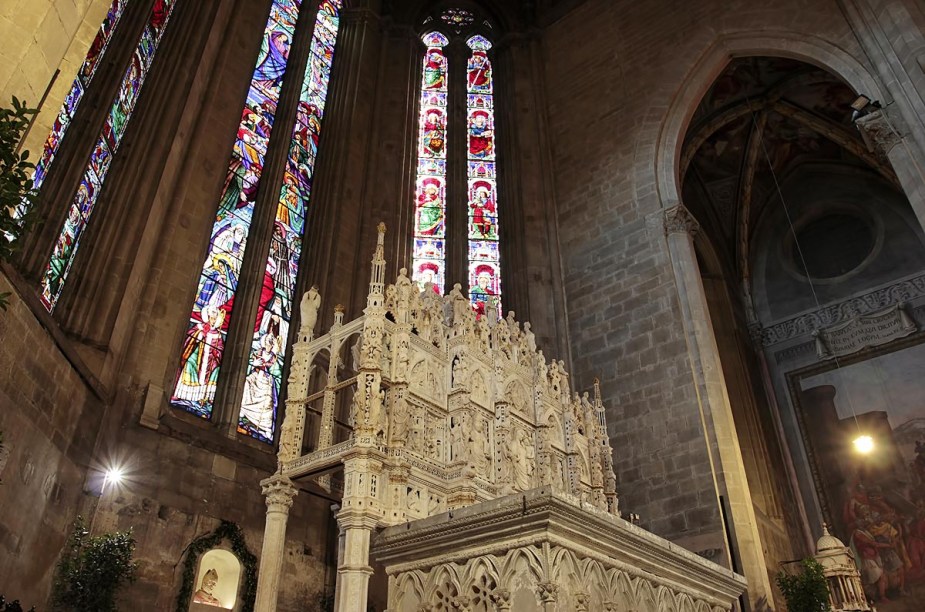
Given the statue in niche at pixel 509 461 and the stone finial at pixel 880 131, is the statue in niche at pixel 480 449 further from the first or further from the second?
the stone finial at pixel 880 131

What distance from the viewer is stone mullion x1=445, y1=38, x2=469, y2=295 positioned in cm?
1397

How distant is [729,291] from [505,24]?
899 cm

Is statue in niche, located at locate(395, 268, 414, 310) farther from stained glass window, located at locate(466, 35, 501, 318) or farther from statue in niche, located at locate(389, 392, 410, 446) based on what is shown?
stained glass window, located at locate(466, 35, 501, 318)

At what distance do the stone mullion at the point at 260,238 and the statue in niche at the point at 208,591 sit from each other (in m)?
1.80

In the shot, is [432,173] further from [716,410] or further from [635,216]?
[716,410]

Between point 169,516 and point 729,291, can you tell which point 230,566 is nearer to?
point 169,516

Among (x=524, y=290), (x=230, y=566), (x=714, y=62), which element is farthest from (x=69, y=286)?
(x=714, y=62)

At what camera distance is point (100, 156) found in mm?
8805

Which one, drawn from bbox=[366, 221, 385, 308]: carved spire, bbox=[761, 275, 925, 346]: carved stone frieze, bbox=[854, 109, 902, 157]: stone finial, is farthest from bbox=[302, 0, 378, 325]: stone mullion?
bbox=[761, 275, 925, 346]: carved stone frieze

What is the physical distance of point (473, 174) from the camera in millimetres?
15578

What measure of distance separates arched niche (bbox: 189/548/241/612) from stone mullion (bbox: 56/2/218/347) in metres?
2.88

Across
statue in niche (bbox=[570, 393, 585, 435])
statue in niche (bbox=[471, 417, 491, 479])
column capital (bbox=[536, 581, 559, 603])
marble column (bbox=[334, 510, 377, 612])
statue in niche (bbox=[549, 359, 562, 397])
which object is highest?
statue in niche (bbox=[549, 359, 562, 397])

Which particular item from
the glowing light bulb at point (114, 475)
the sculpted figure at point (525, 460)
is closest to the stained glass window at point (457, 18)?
the sculpted figure at point (525, 460)

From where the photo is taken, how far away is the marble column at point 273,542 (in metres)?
5.77
